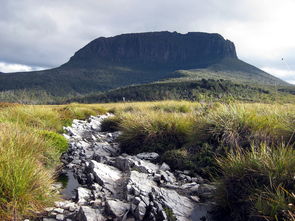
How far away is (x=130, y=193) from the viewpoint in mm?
4848

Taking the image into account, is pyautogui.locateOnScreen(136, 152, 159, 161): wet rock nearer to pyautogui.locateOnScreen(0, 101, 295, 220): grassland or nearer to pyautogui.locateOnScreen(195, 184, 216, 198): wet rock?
pyautogui.locateOnScreen(0, 101, 295, 220): grassland

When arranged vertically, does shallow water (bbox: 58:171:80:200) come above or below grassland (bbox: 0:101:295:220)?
below

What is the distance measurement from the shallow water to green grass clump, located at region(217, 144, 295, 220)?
3.04 metres

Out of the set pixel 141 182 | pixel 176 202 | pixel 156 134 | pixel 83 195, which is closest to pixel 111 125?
pixel 156 134

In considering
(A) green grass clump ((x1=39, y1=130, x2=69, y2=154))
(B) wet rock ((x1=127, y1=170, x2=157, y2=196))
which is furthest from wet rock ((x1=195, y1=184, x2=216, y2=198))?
(A) green grass clump ((x1=39, y1=130, x2=69, y2=154))

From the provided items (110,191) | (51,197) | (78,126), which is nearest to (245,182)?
(110,191)

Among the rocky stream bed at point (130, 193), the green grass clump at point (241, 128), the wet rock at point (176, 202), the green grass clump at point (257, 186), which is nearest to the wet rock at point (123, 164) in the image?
the rocky stream bed at point (130, 193)

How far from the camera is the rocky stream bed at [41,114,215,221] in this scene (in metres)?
4.16

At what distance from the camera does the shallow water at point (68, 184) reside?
5.16 m

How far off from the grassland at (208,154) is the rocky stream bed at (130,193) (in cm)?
38

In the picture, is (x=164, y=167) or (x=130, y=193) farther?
(x=164, y=167)

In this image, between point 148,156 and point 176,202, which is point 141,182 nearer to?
point 176,202

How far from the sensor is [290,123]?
6.06 metres

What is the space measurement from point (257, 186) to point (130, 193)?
234cm
